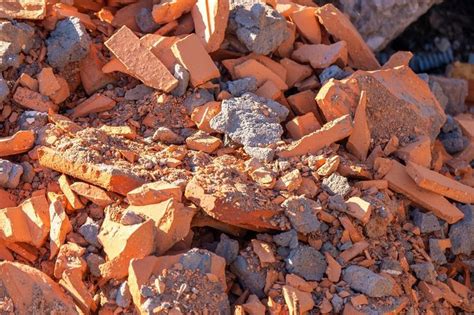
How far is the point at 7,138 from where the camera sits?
149 inches

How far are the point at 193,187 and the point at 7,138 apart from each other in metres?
1.05

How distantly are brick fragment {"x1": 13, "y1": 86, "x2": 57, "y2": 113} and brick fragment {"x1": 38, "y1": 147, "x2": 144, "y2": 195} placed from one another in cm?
52

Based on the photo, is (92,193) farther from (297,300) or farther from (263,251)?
(297,300)

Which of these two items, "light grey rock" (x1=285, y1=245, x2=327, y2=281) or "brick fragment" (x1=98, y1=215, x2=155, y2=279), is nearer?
"brick fragment" (x1=98, y1=215, x2=155, y2=279)

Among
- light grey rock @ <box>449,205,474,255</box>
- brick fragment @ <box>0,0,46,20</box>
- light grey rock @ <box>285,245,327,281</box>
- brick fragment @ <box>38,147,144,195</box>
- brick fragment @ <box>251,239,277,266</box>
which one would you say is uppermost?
brick fragment @ <box>0,0,46,20</box>

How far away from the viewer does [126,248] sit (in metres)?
3.25

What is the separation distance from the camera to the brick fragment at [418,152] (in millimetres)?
A: 4055

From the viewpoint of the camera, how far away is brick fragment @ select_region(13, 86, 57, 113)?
404 cm

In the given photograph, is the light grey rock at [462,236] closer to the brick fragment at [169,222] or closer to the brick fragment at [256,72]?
the brick fragment at [256,72]

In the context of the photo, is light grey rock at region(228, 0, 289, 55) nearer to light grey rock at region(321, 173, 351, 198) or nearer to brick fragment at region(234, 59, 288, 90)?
brick fragment at region(234, 59, 288, 90)

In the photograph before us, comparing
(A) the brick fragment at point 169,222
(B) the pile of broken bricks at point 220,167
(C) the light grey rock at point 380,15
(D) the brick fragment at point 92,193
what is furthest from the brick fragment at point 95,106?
(C) the light grey rock at point 380,15

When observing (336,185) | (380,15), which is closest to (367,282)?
(336,185)

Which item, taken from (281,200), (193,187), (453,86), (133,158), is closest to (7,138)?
(133,158)

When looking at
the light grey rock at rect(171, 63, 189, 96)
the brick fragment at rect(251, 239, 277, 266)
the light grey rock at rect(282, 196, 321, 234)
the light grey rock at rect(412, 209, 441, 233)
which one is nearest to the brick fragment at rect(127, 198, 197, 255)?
the brick fragment at rect(251, 239, 277, 266)
